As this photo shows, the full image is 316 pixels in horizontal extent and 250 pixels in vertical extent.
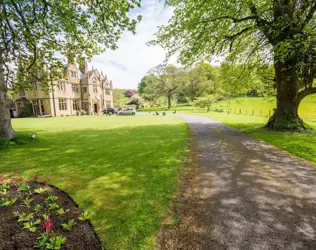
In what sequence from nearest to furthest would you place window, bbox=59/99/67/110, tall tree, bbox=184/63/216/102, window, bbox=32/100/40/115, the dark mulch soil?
1. the dark mulch soil
2. window, bbox=32/100/40/115
3. window, bbox=59/99/67/110
4. tall tree, bbox=184/63/216/102

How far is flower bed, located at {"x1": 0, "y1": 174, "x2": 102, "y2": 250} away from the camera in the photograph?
2.65 meters

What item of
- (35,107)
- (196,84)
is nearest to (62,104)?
(35,107)

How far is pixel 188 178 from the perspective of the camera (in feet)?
16.9

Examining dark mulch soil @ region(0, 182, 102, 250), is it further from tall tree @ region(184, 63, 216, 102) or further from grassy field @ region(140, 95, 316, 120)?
tall tree @ region(184, 63, 216, 102)

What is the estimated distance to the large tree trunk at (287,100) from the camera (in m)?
12.2

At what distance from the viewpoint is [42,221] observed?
10.5ft

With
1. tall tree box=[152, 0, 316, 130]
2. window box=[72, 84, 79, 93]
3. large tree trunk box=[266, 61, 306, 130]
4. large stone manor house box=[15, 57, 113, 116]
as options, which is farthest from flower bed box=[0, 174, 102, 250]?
window box=[72, 84, 79, 93]

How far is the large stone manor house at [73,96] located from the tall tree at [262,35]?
87.7 feet

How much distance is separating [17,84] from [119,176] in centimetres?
1101

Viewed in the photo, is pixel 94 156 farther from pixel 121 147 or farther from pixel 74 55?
pixel 74 55

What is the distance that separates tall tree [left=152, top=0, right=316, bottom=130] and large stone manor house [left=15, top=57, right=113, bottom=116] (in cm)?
2672

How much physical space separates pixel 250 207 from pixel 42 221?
4.15m

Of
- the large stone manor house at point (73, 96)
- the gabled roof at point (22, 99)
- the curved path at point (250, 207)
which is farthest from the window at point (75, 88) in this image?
the curved path at point (250, 207)

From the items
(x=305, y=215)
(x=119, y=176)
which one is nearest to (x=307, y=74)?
(x=305, y=215)
